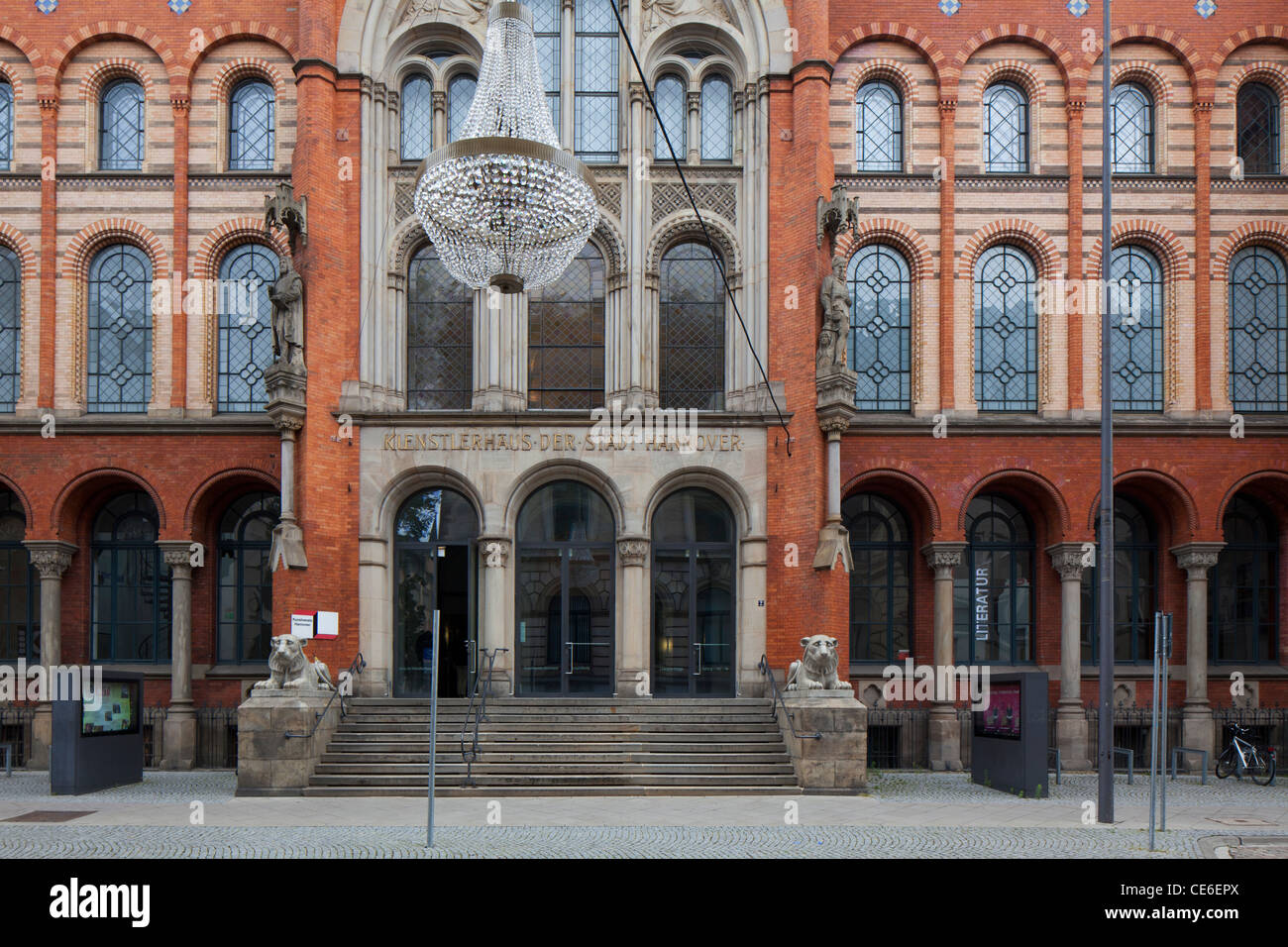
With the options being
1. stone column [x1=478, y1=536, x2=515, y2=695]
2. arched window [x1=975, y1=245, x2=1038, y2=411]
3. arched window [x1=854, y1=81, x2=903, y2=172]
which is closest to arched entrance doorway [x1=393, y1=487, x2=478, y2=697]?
stone column [x1=478, y1=536, x2=515, y2=695]

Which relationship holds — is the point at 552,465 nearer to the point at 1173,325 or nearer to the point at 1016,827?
the point at 1016,827

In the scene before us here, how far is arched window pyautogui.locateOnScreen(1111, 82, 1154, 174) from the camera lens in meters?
23.0

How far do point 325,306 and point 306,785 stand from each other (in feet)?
27.6

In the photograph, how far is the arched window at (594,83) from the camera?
72.1 ft

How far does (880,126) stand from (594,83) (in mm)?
5877

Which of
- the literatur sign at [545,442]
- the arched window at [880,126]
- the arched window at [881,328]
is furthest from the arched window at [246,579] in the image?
the arched window at [880,126]

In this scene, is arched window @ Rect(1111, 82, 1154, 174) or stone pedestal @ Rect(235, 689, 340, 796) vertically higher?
arched window @ Rect(1111, 82, 1154, 174)

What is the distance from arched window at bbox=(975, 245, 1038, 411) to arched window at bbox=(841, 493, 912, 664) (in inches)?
117

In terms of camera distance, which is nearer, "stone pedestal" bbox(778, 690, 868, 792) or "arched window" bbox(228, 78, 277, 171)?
"stone pedestal" bbox(778, 690, 868, 792)

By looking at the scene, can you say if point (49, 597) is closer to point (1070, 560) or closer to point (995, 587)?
point (995, 587)

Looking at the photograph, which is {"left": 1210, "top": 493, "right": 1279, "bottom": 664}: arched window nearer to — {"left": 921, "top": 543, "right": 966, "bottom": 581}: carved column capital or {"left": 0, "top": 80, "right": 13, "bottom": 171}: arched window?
{"left": 921, "top": 543, "right": 966, "bottom": 581}: carved column capital

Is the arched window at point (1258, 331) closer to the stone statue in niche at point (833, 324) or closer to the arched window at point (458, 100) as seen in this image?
the stone statue in niche at point (833, 324)

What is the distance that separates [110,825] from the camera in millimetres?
14406

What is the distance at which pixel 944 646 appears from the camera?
21750 millimetres
